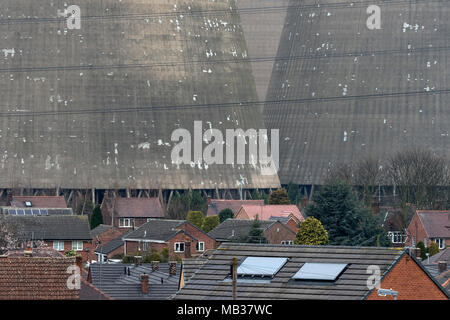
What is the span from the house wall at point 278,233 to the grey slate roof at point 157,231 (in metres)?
4.12

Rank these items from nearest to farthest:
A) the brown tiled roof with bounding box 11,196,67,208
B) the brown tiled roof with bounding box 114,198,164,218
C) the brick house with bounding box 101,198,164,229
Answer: the brown tiled roof with bounding box 11,196,67,208
the brick house with bounding box 101,198,164,229
the brown tiled roof with bounding box 114,198,164,218

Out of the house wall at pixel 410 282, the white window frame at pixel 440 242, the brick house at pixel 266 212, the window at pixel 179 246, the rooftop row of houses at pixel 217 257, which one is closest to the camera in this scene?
the rooftop row of houses at pixel 217 257

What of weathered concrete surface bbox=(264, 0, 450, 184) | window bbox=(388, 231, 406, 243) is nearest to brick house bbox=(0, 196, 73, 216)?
window bbox=(388, 231, 406, 243)

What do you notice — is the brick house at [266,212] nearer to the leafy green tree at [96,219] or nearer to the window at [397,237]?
the window at [397,237]

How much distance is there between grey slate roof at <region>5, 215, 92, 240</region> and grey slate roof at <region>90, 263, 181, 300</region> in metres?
15.9

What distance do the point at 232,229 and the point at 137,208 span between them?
62.7ft

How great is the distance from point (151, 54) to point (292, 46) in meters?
12.5

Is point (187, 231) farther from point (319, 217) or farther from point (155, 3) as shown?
point (155, 3)

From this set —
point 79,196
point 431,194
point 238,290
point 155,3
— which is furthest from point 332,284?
point 155,3

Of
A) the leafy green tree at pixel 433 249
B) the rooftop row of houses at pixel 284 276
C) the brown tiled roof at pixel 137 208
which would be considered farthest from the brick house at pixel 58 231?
the rooftop row of houses at pixel 284 276

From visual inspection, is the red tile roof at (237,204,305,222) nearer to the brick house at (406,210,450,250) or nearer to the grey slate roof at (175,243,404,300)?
the brick house at (406,210,450,250)

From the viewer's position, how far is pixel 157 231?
59.9m

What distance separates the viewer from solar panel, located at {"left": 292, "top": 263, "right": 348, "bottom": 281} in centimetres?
2151

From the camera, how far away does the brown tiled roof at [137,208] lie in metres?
77.5
